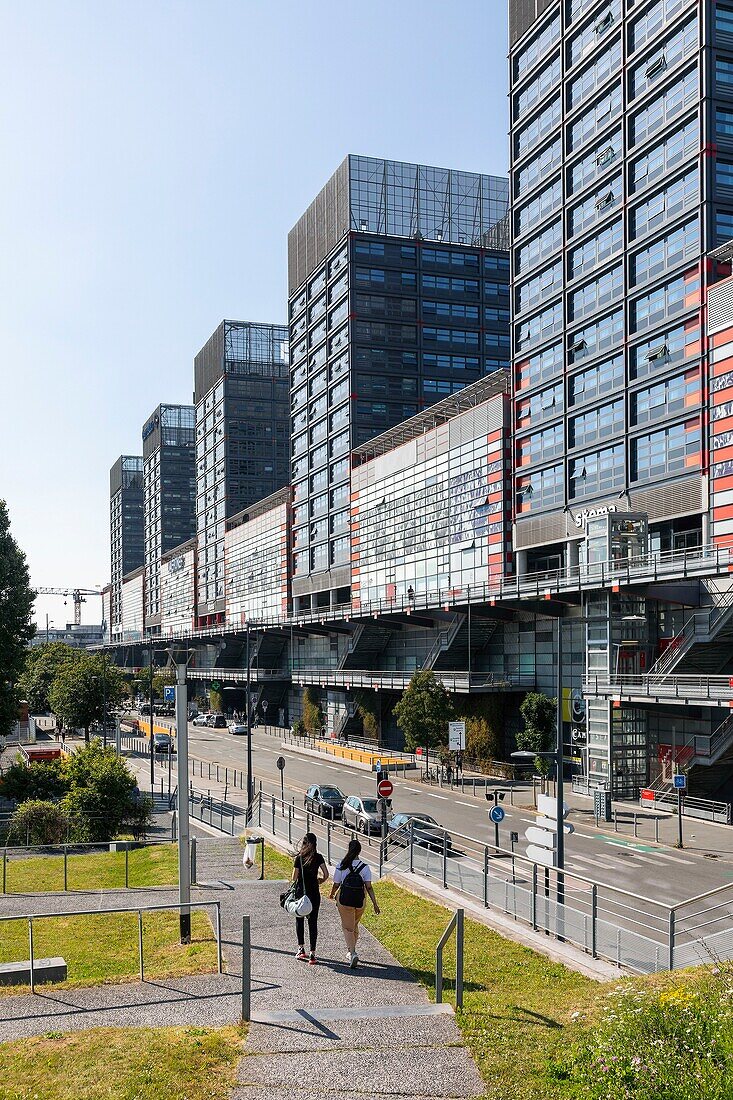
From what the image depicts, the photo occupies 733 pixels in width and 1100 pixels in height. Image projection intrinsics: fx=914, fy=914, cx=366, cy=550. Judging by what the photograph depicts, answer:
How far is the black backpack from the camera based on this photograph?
12875 millimetres

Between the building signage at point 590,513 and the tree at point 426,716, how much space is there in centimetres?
1291

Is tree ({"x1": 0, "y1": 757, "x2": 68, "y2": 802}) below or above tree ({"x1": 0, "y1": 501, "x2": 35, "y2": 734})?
below

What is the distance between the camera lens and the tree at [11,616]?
50.9 meters

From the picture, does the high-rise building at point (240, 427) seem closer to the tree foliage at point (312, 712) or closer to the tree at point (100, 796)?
the tree foliage at point (312, 712)

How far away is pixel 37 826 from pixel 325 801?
44.7 ft

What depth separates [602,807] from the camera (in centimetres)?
4047

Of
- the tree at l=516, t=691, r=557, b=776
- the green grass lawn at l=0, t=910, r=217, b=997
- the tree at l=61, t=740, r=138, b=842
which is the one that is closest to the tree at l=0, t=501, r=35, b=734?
the tree at l=61, t=740, r=138, b=842

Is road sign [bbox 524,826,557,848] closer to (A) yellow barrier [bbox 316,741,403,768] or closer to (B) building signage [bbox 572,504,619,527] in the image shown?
(B) building signage [bbox 572,504,619,527]

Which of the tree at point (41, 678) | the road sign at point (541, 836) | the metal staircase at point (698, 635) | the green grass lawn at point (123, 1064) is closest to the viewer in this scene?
the green grass lawn at point (123, 1064)

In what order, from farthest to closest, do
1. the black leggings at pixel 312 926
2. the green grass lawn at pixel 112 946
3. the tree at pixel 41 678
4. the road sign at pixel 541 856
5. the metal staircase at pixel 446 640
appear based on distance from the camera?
1. the tree at pixel 41 678
2. the metal staircase at pixel 446 640
3. the road sign at pixel 541 856
4. the green grass lawn at pixel 112 946
5. the black leggings at pixel 312 926

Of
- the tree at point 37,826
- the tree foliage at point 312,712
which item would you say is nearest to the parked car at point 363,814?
the tree at point 37,826

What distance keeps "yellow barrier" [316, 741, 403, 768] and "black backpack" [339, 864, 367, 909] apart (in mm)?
44046

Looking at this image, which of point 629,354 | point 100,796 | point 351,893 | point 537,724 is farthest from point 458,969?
point 629,354

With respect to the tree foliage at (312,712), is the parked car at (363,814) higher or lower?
higher
